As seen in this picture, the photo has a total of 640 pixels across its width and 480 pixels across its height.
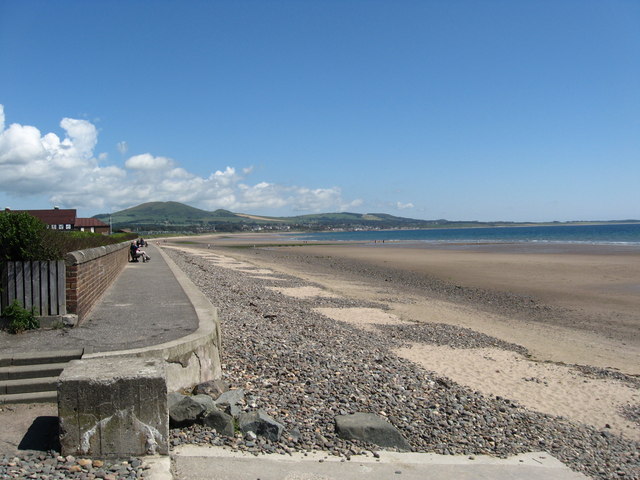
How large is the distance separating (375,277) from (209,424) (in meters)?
24.1

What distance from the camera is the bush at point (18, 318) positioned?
7.15 meters

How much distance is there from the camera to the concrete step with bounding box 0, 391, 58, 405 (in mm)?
5324

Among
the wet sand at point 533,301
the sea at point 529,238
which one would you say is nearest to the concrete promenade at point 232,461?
the wet sand at point 533,301

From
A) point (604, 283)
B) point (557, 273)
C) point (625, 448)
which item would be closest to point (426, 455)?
point (625, 448)

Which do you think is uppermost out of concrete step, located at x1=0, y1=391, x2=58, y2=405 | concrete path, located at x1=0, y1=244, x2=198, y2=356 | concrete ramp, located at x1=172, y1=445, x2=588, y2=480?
concrete path, located at x1=0, y1=244, x2=198, y2=356

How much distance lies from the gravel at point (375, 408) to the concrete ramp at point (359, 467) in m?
0.16

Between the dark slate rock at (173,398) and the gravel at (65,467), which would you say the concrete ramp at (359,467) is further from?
the dark slate rock at (173,398)

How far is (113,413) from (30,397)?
5.09 feet

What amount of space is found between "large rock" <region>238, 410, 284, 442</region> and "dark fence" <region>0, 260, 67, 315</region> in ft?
12.2

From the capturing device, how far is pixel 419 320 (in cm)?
1483

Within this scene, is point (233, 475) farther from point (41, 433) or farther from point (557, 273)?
point (557, 273)

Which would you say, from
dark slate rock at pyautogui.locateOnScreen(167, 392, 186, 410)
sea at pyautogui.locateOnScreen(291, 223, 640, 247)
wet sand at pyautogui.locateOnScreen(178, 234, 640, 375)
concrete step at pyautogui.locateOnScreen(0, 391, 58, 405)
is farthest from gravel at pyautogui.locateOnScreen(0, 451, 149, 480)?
sea at pyautogui.locateOnScreen(291, 223, 640, 247)

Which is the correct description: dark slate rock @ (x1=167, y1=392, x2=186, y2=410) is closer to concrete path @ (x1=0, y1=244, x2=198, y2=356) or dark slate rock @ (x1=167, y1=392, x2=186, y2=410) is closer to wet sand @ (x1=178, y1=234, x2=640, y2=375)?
concrete path @ (x1=0, y1=244, x2=198, y2=356)

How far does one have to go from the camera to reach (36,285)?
7.40m
